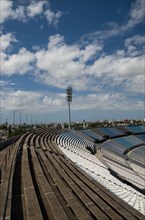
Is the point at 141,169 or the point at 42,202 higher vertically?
the point at 42,202

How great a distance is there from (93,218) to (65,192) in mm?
2452

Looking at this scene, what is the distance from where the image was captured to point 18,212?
7.11 meters

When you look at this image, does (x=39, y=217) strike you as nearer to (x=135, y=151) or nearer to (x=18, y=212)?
(x=18, y=212)

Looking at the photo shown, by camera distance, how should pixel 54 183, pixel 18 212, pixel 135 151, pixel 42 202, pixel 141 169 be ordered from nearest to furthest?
pixel 18 212, pixel 42 202, pixel 54 183, pixel 141 169, pixel 135 151

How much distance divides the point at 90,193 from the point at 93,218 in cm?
224

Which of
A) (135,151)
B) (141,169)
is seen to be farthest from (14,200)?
(135,151)

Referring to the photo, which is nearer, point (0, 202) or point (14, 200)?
point (0, 202)

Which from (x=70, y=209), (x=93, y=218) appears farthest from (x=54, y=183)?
(x=93, y=218)

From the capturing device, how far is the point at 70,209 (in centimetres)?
735

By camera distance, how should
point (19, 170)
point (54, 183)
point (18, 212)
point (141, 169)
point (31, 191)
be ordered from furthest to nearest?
point (141, 169), point (19, 170), point (54, 183), point (31, 191), point (18, 212)

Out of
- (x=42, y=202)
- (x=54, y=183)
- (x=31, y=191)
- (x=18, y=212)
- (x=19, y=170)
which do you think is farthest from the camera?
(x=19, y=170)

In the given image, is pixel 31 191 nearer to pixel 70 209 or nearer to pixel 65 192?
pixel 65 192

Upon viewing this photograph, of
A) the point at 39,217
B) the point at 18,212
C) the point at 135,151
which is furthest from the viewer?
the point at 135,151

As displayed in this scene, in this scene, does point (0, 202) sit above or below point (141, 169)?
above
